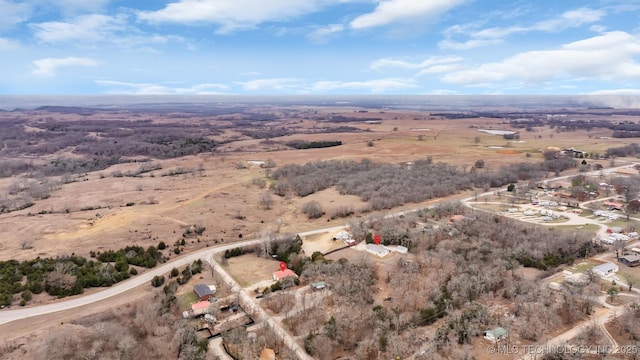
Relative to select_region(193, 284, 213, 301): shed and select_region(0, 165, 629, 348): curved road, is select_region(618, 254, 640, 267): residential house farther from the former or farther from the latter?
select_region(193, 284, 213, 301): shed

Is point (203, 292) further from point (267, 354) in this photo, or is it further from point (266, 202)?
point (266, 202)

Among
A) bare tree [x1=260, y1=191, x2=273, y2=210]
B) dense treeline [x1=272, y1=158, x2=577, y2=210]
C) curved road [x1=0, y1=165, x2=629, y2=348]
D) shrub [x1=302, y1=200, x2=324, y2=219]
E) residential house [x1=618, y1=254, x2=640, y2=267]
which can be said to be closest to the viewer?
curved road [x1=0, y1=165, x2=629, y2=348]

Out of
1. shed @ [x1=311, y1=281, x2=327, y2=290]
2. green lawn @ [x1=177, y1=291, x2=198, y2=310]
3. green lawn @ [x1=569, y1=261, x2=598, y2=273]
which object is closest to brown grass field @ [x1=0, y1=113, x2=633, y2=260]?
green lawn @ [x1=177, y1=291, x2=198, y2=310]

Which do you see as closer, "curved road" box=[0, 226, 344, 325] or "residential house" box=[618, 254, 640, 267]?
"curved road" box=[0, 226, 344, 325]

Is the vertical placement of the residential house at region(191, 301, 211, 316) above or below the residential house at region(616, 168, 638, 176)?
below

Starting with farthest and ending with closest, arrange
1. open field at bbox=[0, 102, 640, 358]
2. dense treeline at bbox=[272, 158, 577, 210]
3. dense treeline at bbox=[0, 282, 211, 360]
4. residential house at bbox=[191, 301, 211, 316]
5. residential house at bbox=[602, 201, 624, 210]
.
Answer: dense treeline at bbox=[272, 158, 577, 210] < residential house at bbox=[602, 201, 624, 210] < open field at bbox=[0, 102, 640, 358] < residential house at bbox=[191, 301, 211, 316] < dense treeline at bbox=[0, 282, 211, 360]

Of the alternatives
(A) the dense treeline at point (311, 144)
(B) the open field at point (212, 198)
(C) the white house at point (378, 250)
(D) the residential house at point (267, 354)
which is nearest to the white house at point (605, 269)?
(B) the open field at point (212, 198)

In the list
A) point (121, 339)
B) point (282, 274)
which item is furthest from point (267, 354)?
point (282, 274)

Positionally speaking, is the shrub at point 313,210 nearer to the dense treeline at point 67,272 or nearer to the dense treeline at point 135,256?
the dense treeline at point 135,256
